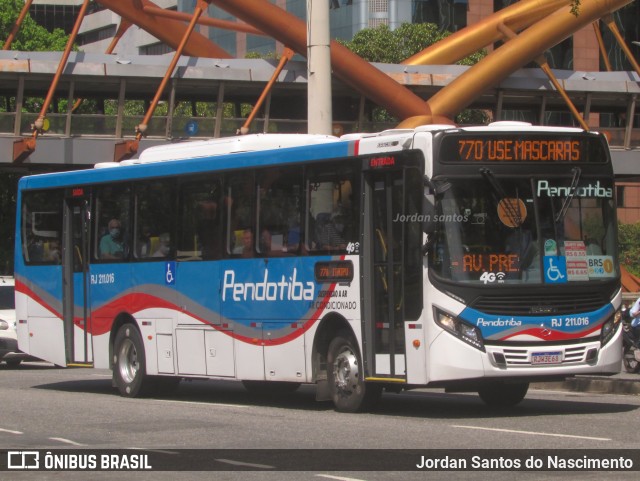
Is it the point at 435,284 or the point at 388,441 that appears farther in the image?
the point at 435,284

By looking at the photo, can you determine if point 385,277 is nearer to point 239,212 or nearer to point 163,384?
point 239,212

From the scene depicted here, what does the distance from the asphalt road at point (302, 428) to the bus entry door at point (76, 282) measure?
948mm

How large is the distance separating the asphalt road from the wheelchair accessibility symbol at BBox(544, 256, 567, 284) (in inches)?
57.9

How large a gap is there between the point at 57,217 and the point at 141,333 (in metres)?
2.94

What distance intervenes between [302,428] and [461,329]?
201cm

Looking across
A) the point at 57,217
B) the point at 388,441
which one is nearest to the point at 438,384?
the point at 388,441

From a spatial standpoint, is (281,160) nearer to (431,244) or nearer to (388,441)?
(431,244)

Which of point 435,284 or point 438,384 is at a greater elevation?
point 435,284

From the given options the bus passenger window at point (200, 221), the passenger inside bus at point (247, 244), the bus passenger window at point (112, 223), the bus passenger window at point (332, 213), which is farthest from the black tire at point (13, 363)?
the bus passenger window at point (332, 213)

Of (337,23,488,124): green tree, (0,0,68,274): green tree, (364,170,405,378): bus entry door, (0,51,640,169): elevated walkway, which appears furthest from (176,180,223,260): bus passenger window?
(337,23,488,124): green tree

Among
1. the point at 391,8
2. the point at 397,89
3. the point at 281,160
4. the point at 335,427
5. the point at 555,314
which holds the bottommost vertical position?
the point at 335,427

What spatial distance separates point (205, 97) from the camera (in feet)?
176

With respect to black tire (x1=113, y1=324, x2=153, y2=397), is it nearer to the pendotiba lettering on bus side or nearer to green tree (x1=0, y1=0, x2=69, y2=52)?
the pendotiba lettering on bus side

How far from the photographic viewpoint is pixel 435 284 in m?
14.6
